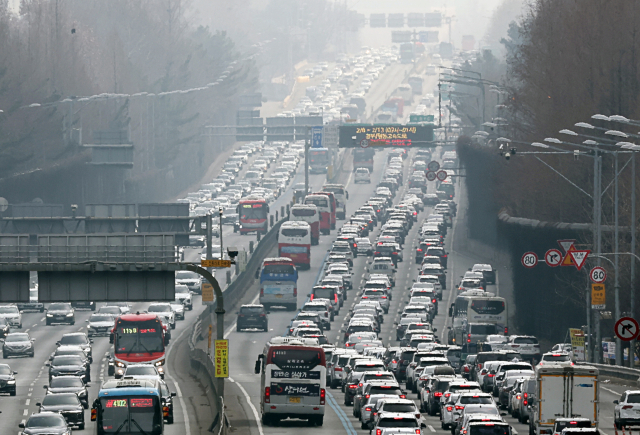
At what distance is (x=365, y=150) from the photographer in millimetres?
184250

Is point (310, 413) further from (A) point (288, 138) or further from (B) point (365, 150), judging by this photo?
(B) point (365, 150)

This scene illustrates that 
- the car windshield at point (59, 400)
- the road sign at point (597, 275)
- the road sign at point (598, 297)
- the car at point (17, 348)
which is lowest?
the car at point (17, 348)

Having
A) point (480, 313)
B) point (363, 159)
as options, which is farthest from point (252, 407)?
point (363, 159)

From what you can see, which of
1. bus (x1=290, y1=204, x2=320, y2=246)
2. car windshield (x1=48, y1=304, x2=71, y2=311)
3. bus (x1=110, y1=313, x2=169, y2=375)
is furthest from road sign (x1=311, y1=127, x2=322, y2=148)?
bus (x1=110, y1=313, x2=169, y2=375)

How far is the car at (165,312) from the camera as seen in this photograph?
86938mm

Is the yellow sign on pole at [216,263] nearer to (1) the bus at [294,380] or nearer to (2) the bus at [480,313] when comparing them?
(1) the bus at [294,380]

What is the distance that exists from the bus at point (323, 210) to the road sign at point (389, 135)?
2156 cm

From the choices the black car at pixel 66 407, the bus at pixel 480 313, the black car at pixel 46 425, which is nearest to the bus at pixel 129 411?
the black car at pixel 46 425

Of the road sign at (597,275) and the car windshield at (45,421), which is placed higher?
the road sign at (597,275)

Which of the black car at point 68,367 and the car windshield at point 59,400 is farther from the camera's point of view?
the black car at point 68,367

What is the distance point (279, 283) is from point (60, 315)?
48.8 ft

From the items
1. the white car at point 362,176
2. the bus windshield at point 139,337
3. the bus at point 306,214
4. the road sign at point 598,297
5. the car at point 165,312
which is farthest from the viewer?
the white car at point 362,176

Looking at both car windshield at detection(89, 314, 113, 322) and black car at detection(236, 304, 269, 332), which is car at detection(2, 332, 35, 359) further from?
black car at detection(236, 304, 269, 332)

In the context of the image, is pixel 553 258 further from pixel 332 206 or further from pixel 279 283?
pixel 332 206
